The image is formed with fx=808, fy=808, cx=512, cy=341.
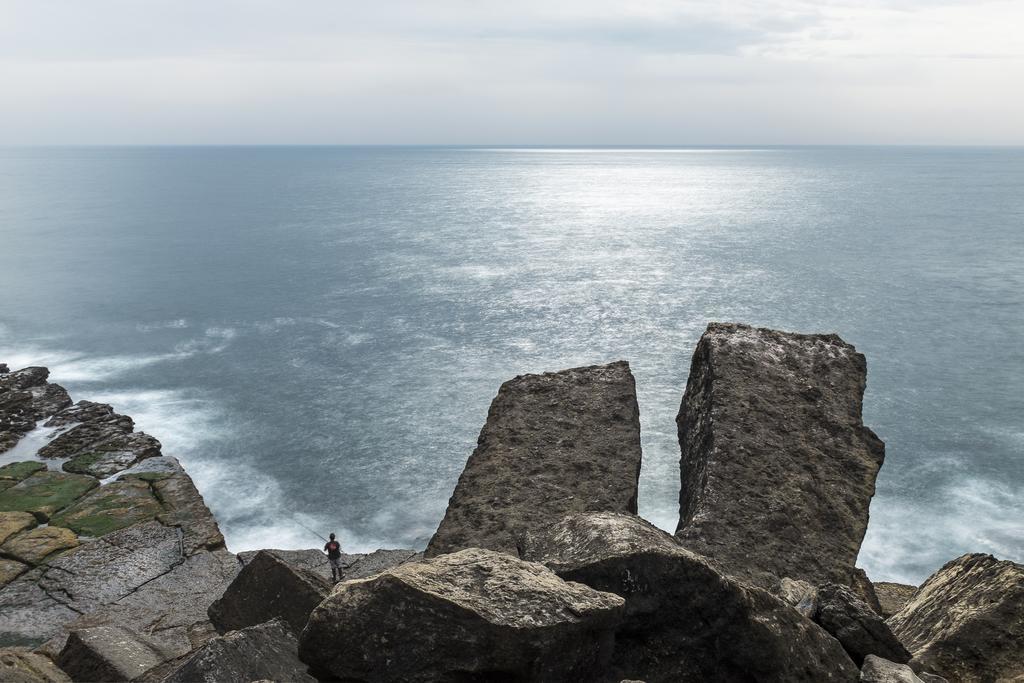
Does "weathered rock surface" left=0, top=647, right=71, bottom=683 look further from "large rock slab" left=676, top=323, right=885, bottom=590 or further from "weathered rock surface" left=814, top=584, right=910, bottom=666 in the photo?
"weathered rock surface" left=814, top=584, right=910, bottom=666

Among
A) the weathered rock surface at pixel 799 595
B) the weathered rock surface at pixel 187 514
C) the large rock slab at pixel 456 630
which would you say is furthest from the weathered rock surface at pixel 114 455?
the weathered rock surface at pixel 799 595

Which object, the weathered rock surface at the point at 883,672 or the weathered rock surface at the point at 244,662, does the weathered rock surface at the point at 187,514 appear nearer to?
the weathered rock surface at the point at 244,662

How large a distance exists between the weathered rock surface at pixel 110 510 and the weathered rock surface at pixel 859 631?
25760 millimetres

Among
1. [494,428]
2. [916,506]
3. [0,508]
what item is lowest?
[916,506]

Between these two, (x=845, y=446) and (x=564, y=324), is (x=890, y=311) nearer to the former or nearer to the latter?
(x=564, y=324)

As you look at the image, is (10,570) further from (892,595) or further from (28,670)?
(892,595)

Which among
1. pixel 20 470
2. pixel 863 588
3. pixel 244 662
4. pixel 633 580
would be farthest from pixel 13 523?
pixel 863 588

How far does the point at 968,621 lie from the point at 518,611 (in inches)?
185

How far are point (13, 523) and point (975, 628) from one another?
28.9 m

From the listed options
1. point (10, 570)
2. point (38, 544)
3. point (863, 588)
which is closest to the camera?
point (863, 588)

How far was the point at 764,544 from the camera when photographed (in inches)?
352

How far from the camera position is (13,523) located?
88.8 feet

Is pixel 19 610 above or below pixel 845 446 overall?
below

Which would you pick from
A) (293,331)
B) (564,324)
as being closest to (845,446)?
(564,324)
